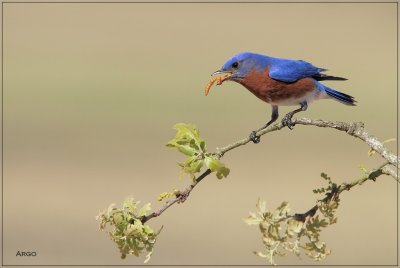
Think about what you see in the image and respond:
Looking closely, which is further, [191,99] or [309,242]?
[191,99]

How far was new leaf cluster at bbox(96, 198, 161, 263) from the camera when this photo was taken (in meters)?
3.85

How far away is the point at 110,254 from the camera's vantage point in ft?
92.3

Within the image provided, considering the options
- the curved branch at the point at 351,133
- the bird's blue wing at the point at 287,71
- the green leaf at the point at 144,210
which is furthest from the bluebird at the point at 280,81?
the green leaf at the point at 144,210

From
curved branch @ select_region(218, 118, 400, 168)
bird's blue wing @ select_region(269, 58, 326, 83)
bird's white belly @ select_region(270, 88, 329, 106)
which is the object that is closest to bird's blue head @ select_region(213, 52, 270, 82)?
bird's blue wing @ select_region(269, 58, 326, 83)

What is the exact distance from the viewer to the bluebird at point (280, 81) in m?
8.59

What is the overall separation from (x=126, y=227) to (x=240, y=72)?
4.76 m

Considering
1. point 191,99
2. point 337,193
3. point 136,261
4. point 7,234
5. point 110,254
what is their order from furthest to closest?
point 191,99, point 7,234, point 110,254, point 136,261, point 337,193

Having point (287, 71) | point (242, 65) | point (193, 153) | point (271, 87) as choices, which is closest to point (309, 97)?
point (287, 71)

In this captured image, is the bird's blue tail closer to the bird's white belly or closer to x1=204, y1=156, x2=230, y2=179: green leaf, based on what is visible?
the bird's white belly

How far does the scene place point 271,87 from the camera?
8891mm

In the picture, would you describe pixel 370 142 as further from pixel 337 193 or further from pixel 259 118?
pixel 259 118

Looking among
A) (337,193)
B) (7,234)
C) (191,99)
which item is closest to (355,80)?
(191,99)

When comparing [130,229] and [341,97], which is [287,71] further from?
[130,229]

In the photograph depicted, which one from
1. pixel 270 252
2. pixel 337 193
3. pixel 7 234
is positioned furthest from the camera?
pixel 7 234
